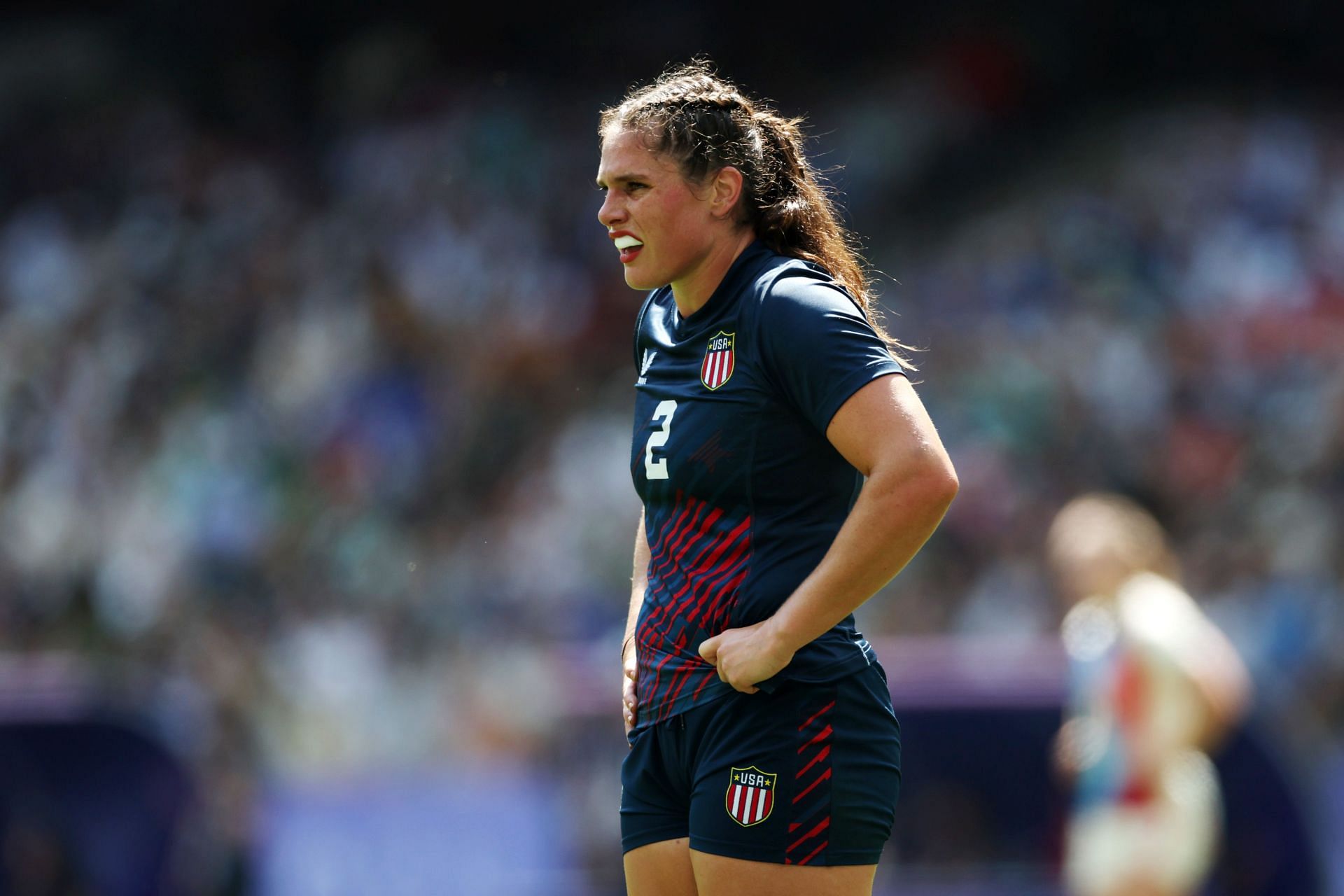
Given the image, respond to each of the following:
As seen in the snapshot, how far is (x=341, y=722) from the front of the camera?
9.62 meters

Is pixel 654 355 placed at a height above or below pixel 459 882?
above

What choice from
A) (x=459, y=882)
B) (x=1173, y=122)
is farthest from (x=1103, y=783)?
(x=1173, y=122)

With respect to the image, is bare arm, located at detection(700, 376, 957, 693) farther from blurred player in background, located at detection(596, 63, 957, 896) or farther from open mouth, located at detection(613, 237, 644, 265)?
open mouth, located at detection(613, 237, 644, 265)

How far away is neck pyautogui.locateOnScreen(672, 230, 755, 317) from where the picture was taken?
9.66 ft

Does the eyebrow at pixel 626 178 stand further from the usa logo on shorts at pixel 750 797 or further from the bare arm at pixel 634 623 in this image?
the usa logo on shorts at pixel 750 797

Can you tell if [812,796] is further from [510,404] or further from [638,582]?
[510,404]

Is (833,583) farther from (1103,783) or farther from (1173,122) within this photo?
(1173,122)

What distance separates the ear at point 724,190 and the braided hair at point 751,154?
0.02 m

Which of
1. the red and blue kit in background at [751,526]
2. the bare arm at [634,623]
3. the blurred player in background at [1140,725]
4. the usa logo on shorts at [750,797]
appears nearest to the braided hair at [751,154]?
the red and blue kit in background at [751,526]

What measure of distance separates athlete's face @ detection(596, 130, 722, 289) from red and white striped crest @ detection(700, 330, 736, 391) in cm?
18

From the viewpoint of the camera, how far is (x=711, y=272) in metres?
2.95

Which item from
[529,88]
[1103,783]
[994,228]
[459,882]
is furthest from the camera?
[529,88]

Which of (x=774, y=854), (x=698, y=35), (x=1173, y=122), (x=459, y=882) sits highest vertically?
(x=698, y=35)

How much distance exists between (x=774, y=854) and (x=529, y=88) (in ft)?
36.6
